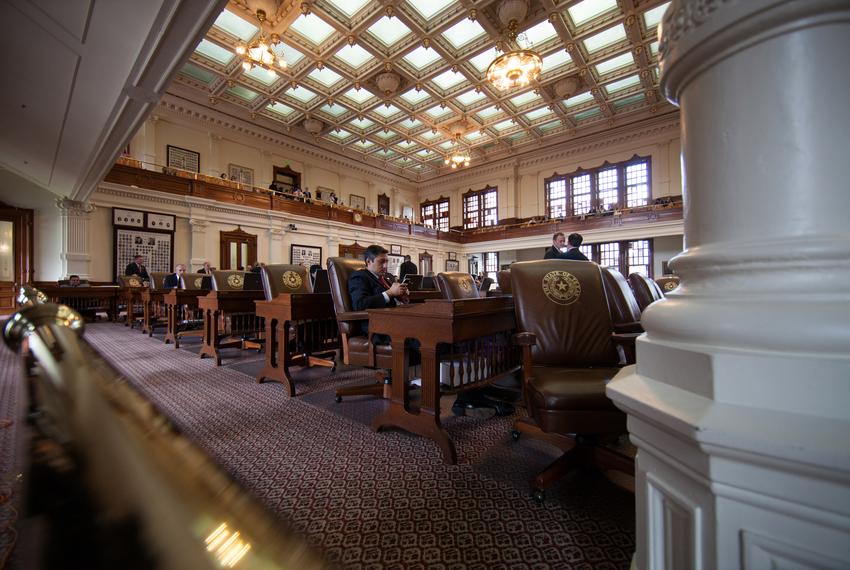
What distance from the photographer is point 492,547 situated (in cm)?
117

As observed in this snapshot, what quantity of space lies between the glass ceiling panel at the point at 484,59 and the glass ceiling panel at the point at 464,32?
56 centimetres

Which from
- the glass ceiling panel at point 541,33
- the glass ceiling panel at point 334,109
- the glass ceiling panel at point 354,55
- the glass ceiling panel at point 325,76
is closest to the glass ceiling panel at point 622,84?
the glass ceiling panel at point 541,33

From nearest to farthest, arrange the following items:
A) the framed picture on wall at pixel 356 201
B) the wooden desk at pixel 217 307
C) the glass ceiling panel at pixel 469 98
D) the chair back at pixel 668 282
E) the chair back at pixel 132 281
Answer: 1. the wooden desk at pixel 217 307
2. the chair back at pixel 668 282
3. the chair back at pixel 132 281
4. the glass ceiling panel at pixel 469 98
5. the framed picture on wall at pixel 356 201

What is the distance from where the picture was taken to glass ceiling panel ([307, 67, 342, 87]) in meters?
10.2

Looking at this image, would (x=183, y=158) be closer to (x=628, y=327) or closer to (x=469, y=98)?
(x=469, y=98)

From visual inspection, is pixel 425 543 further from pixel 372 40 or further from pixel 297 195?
pixel 297 195

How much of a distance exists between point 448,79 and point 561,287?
10894 millimetres

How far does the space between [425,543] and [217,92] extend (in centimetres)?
1343

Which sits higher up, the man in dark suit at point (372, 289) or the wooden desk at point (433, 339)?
the man in dark suit at point (372, 289)

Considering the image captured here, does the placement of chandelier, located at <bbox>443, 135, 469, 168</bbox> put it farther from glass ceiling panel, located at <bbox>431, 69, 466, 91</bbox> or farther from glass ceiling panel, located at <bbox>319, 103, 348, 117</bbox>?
glass ceiling panel, located at <bbox>319, 103, 348, 117</bbox>

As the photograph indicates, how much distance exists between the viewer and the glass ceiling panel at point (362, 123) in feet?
42.6

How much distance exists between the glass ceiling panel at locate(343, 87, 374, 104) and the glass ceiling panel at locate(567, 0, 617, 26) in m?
6.32

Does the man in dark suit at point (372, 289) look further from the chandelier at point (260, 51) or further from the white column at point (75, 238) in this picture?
the white column at point (75, 238)

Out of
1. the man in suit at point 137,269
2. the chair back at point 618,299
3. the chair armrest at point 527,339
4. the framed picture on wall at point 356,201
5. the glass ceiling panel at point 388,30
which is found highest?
the glass ceiling panel at point 388,30
